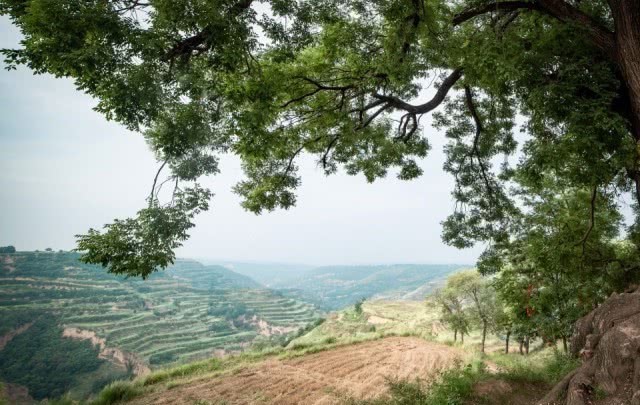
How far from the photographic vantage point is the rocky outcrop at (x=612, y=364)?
4.12 m

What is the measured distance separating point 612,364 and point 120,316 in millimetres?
100005

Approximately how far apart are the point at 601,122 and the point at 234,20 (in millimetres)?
5968

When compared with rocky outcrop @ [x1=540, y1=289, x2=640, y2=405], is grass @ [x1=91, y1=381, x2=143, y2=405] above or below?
below

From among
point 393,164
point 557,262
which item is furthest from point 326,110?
point 557,262

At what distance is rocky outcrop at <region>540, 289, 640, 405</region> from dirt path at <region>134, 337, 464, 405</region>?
6.03m

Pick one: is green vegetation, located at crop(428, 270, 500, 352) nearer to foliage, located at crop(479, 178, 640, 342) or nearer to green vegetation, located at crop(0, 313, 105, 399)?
foliage, located at crop(479, 178, 640, 342)

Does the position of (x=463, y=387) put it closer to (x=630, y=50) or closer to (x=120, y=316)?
(x=630, y=50)

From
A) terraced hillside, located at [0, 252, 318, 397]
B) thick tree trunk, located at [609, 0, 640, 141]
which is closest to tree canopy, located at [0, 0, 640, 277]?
thick tree trunk, located at [609, 0, 640, 141]

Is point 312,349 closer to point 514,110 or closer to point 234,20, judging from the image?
point 514,110

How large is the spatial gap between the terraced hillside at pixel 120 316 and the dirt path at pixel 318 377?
25221 mm

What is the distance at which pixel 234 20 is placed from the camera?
4680 mm

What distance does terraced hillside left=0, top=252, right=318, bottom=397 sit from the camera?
6122cm

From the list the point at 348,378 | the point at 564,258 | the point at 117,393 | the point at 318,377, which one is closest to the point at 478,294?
the point at 348,378

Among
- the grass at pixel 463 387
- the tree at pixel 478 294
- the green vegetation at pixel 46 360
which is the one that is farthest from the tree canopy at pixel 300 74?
the green vegetation at pixel 46 360
